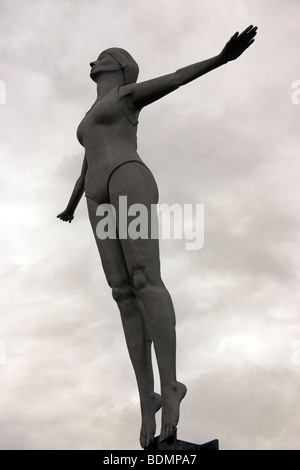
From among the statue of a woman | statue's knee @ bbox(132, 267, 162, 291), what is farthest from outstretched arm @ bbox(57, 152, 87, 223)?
statue's knee @ bbox(132, 267, 162, 291)

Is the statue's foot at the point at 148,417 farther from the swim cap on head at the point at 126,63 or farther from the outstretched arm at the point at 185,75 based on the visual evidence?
the swim cap on head at the point at 126,63

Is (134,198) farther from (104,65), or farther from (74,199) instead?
(104,65)

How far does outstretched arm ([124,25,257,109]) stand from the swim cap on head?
587 mm

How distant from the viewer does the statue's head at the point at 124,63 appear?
9.59 meters

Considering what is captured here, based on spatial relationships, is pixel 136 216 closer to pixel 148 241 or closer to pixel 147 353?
pixel 148 241

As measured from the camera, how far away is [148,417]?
8.33 metres

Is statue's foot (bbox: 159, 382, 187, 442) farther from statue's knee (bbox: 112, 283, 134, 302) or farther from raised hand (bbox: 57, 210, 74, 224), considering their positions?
raised hand (bbox: 57, 210, 74, 224)

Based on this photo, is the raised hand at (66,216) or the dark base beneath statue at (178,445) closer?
the dark base beneath statue at (178,445)

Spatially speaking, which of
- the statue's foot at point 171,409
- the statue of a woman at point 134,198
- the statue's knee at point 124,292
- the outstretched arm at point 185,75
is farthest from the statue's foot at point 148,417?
the outstretched arm at point 185,75

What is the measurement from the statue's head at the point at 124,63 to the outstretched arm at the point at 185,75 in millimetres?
590

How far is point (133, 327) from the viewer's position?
8.62 m

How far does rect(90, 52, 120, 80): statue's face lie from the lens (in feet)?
31.4

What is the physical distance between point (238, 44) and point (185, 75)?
788 mm
